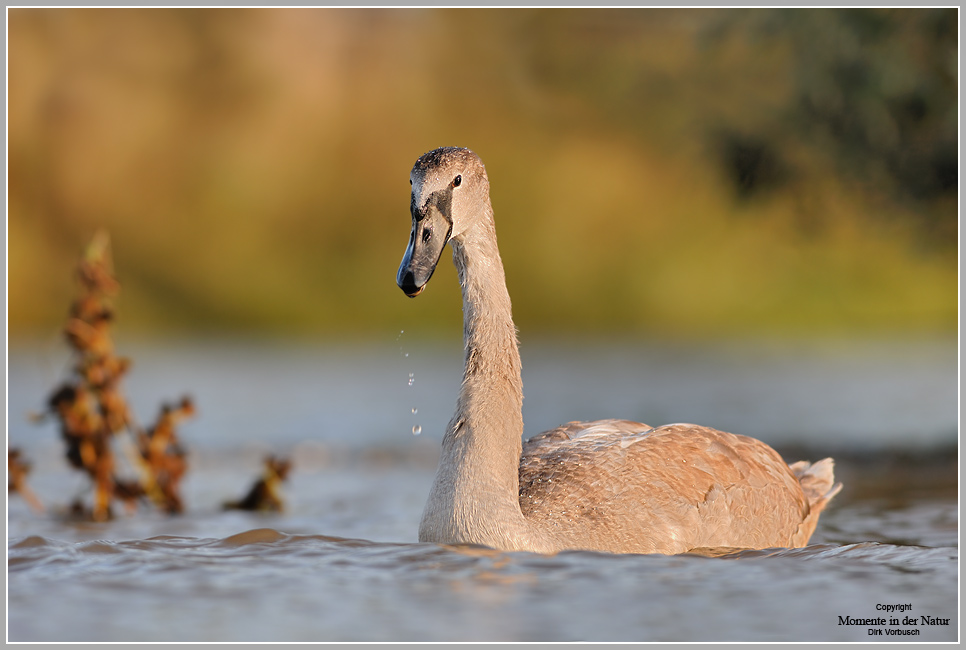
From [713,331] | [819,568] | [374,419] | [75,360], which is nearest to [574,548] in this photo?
[819,568]

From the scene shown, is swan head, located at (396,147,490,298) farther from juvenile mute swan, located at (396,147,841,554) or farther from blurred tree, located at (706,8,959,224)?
blurred tree, located at (706,8,959,224)

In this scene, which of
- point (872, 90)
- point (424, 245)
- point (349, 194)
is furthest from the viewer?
point (349, 194)

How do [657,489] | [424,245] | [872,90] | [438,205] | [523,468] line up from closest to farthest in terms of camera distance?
[424,245] < [438,205] < [657,489] < [523,468] < [872,90]

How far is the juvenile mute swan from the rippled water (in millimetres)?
190

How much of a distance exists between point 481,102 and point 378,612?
29.4m

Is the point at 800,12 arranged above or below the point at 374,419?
above

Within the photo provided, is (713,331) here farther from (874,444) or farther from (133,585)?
(133,585)

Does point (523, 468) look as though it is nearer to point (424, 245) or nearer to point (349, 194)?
point (424, 245)

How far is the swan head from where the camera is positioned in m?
5.38

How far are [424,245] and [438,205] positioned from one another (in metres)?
0.25

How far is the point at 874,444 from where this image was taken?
11.8 m

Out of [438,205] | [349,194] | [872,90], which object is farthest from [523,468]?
[349,194]

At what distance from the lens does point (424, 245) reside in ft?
17.8

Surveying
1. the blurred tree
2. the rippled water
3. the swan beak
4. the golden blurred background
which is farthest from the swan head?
the golden blurred background
